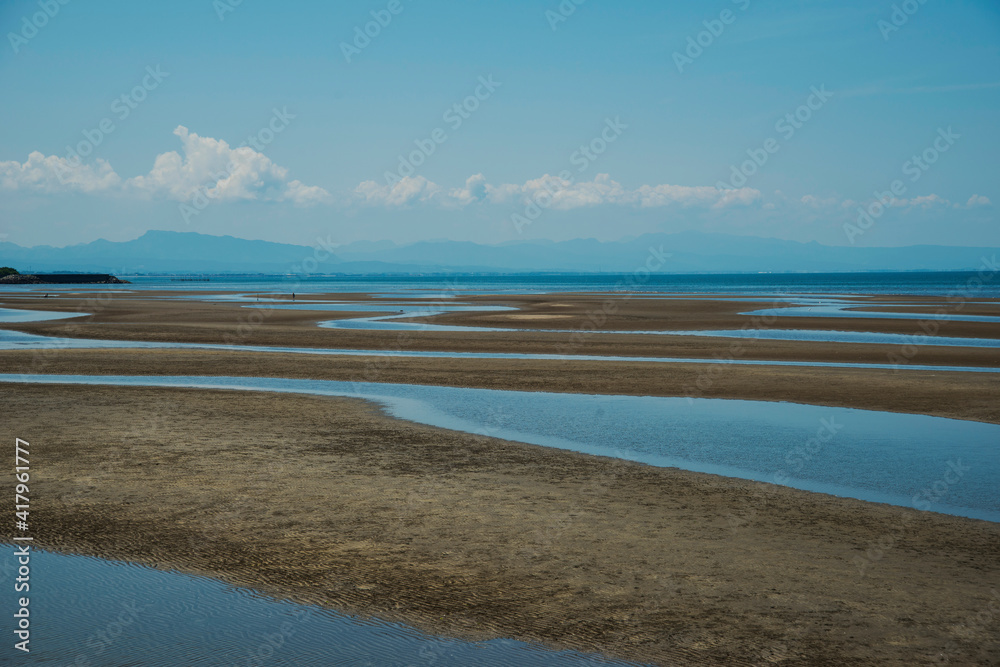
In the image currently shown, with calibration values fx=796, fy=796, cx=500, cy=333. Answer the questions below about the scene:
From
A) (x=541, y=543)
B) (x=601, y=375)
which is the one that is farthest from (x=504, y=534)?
(x=601, y=375)

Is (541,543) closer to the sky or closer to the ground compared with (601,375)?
closer to the ground

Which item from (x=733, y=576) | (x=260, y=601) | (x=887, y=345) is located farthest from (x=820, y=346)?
(x=260, y=601)

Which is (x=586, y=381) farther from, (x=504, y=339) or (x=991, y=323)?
(x=991, y=323)

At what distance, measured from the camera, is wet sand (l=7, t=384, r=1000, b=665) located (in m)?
7.25

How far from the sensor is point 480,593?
8039 mm

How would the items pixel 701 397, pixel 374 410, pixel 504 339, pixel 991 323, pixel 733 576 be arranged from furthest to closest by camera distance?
1. pixel 991 323
2. pixel 504 339
3. pixel 701 397
4. pixel 374 410
5. pixel 733 576

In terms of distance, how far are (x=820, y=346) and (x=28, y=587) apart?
32.7 meters

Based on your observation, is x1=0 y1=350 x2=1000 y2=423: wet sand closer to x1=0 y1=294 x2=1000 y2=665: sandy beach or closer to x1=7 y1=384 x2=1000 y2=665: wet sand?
x1=0 y1=294 x2=1000 y2=665: sandy beach

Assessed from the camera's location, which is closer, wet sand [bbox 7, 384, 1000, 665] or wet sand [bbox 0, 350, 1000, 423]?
wet sand [bbox 7, 384, 1000, 665]

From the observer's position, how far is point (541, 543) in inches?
376

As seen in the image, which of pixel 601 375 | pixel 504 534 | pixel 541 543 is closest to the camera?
pixel 541 543

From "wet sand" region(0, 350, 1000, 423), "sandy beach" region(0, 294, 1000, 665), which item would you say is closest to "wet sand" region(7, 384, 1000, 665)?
"sandy beach" region(0, 294, 1000, 665)

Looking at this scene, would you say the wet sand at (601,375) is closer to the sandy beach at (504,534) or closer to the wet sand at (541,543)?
the sandy beach at (504,534)

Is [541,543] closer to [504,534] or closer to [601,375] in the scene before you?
[504,534]
